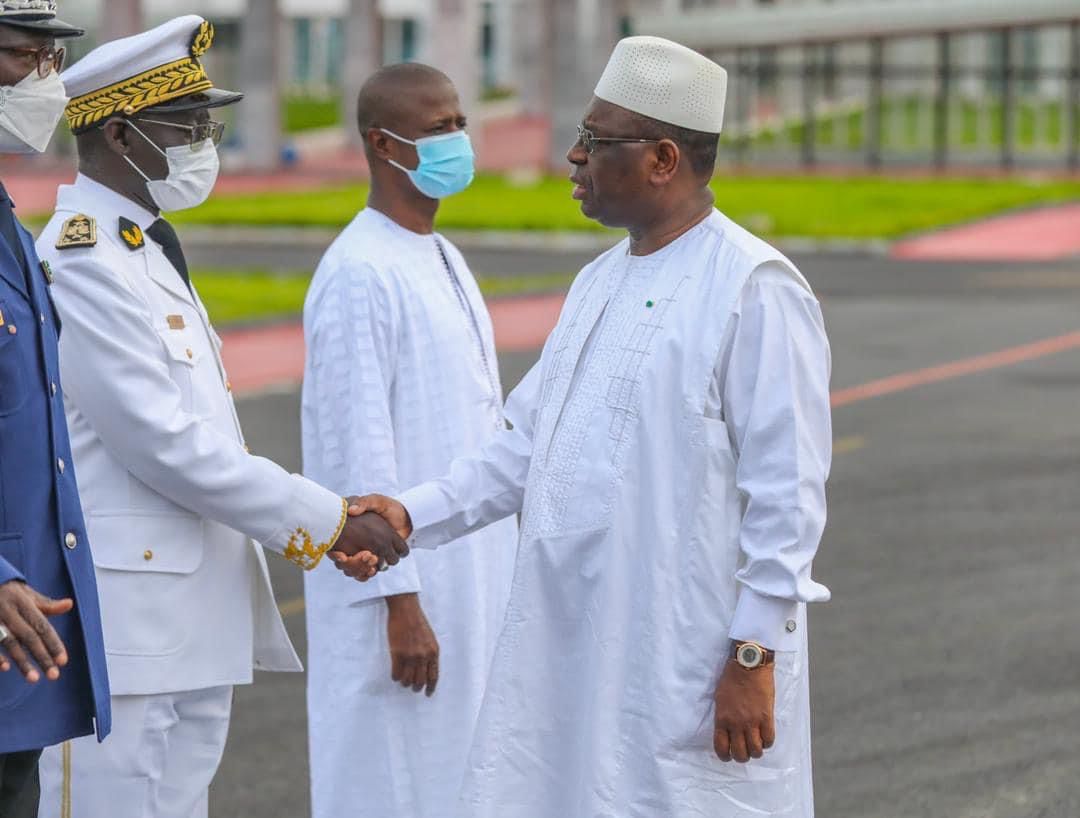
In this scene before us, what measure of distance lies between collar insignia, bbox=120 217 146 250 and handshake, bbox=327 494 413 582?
79 centimetres

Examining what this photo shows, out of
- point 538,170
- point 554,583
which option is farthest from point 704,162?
point 538,170

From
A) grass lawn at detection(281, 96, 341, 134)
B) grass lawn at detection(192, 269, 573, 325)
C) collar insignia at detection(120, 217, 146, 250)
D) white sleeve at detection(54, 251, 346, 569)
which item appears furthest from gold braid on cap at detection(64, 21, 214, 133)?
grass lawn at detection(281, 96, 341, 134)

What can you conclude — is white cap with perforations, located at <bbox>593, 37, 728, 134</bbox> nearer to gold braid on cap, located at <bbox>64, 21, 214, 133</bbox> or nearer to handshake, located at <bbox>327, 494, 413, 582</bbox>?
gold braid on cap, located at <bbox>64, 21, 214, 133</bbox>

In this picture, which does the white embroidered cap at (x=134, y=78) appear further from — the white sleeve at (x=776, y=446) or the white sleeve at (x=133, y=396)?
the white sleeve at (x=776, y=446)

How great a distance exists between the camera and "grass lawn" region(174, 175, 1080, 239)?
29.3m

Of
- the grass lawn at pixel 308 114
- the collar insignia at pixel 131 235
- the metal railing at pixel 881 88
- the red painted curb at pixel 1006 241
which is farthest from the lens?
the grass lawn at pixel 308 114

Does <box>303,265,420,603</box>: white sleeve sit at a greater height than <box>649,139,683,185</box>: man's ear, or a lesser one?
lesser

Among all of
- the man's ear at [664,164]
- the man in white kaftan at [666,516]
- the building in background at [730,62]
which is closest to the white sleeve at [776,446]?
the man in white kaftan at [666,516]

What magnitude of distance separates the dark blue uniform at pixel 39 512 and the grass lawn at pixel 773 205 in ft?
78.3

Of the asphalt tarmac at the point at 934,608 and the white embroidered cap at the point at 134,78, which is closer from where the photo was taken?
the white embroidered cap at the point at 134,78

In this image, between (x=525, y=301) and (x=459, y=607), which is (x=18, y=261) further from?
(x=525, y=301)

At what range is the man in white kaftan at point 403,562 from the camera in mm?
5141

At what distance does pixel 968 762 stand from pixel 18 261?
384 cm

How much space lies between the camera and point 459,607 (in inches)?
209
